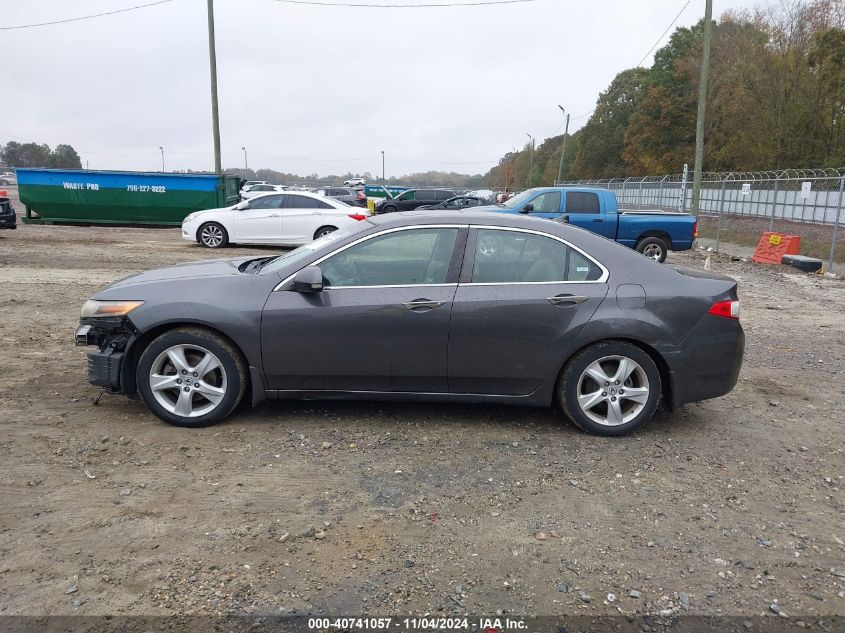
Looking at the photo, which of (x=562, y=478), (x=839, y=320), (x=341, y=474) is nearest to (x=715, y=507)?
(x=562, y=478)

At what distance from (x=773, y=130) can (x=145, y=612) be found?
44660mm

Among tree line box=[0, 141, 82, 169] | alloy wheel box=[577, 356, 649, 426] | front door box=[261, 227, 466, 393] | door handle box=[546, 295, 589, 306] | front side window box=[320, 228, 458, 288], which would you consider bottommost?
alloy wheel box=[577, 356, 649, 426]

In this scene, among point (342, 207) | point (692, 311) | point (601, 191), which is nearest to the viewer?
point (692, 311)

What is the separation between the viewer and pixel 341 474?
411 cm

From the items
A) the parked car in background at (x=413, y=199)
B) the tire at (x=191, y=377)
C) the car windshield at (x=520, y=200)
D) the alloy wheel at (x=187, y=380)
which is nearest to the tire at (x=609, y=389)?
the tire at (x=191, y=377)

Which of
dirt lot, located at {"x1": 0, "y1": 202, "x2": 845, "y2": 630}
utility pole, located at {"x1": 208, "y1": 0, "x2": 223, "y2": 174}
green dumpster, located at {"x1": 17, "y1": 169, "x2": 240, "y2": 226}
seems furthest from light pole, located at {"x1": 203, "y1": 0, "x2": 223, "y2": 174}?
dirt lot, located at {"x1": 0, "y1": 202, "x2": 845, "y2": 630}

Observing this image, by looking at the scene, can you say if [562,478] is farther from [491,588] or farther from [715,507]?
[491,588]

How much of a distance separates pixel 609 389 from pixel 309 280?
2.23 meters

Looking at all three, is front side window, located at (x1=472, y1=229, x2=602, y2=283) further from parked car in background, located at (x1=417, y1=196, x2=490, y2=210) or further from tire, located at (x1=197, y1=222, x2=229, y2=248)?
parked car in background, located at (x1=417, y1=196, x2=490, y2=210)

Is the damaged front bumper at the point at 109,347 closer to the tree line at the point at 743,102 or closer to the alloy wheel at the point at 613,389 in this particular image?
the alloy wheel at the point at 613,389

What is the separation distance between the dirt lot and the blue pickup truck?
9342 millimetres

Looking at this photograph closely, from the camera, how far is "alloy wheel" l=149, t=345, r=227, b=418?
4.67 meters

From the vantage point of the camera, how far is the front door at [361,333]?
182 inches

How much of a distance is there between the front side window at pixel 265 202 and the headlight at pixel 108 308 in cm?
1216
